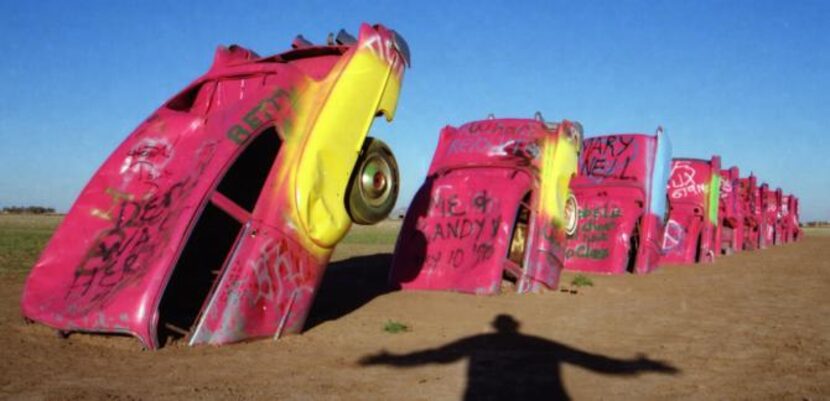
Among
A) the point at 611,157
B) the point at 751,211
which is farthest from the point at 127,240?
the point at 751,211

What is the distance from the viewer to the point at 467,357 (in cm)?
509

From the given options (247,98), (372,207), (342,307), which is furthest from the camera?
(342,307)

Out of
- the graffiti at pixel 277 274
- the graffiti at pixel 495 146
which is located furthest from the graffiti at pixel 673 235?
the graffiti at pixel 277 274

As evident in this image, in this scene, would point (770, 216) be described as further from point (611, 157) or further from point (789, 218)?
point (611, 157)

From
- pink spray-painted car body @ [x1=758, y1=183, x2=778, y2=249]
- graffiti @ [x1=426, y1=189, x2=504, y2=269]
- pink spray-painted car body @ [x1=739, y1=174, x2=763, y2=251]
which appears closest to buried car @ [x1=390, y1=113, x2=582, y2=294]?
graffiti @ [x1=426, y1=189, x2=504, y2=269]

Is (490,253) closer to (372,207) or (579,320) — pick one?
(579,320)

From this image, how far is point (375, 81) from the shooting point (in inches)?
251

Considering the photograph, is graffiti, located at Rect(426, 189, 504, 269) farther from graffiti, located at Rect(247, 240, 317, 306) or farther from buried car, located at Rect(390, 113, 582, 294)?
graffiti, located at Rect(247, 240, 317, 306)

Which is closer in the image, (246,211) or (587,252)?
(246,211)

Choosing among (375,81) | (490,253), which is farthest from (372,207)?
(490,253)

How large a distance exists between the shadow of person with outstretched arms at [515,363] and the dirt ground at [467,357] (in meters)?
0.01

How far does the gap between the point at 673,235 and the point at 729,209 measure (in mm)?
5257

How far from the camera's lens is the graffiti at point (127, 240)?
16.2ft

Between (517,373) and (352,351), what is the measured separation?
4.53ft
